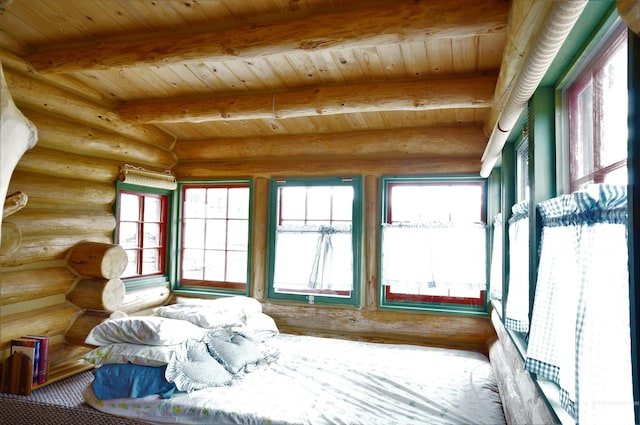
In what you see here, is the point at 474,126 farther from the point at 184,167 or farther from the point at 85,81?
the point at 85,81

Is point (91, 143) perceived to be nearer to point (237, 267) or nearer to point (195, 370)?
point (237, 267)

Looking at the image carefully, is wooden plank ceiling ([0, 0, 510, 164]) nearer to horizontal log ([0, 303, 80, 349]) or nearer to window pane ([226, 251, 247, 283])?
window pane ([226, 251, 247, 283])

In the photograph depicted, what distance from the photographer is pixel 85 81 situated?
13.3 ft

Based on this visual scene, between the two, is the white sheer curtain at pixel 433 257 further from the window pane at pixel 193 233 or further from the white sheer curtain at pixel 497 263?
the window pane at pixel 193 233

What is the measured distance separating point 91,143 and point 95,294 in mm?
1618

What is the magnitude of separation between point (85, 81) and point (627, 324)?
4.80 meters

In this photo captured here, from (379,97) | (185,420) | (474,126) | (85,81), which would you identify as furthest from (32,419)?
(474,126)

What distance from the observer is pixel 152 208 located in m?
5.29

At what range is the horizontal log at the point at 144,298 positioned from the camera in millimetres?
4645

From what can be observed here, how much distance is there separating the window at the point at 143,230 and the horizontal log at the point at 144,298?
8.9 inches

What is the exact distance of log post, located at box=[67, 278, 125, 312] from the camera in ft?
13.1

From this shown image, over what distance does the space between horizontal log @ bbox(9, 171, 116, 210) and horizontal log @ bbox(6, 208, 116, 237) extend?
0.28 ft

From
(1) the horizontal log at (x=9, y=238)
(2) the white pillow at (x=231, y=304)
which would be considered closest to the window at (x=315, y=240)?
(2) the white pillow at (x=231, y=304)

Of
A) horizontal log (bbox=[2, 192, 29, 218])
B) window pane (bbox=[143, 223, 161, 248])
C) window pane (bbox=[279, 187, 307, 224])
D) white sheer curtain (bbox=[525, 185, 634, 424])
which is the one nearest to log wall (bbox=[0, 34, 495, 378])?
window pane (bbox=[279, 187, 307, 224])
